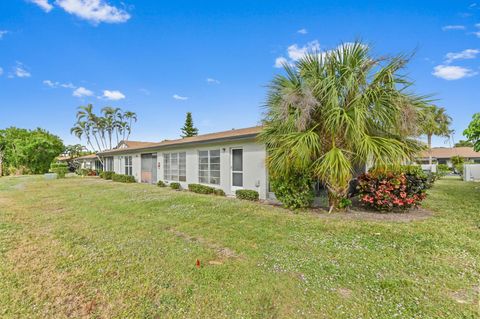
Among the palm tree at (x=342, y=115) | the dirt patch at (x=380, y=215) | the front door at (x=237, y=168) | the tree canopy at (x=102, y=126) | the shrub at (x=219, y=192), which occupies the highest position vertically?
the tree canopy at (x=102, y=126)

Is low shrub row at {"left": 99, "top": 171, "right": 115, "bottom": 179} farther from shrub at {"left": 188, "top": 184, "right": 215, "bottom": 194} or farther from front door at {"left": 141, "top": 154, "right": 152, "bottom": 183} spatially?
shrub at {"left": 188, "top": 184, "right": 215, "bottom": 194}

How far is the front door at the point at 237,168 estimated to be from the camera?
10.2 m

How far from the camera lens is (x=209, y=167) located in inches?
463

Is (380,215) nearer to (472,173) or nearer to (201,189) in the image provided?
(201,189)

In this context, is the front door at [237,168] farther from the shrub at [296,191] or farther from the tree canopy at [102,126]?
the tree canopy at [102,126]

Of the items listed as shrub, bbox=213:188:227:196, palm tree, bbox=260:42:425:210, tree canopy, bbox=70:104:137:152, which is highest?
tree canopy, bbox=70:104:137:152

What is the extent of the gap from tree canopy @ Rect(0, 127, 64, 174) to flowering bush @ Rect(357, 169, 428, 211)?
3945 cm

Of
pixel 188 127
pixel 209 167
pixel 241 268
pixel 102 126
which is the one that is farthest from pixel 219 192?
pixel 188 127

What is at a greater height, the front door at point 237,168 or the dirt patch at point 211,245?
the front door at point 237,168

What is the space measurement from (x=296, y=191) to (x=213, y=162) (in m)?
5.46

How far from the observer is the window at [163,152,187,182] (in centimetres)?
1360

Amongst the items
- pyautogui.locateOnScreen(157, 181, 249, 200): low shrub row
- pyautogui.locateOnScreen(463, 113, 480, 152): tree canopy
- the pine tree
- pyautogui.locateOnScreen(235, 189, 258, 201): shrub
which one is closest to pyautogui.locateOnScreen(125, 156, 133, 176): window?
pyautogui.locateOnScreen(157, 181, 249, 200): low shrub row

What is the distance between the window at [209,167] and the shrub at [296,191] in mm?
4622

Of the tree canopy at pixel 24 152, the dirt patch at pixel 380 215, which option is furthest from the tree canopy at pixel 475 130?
the tree canopy at pixel 24 152
